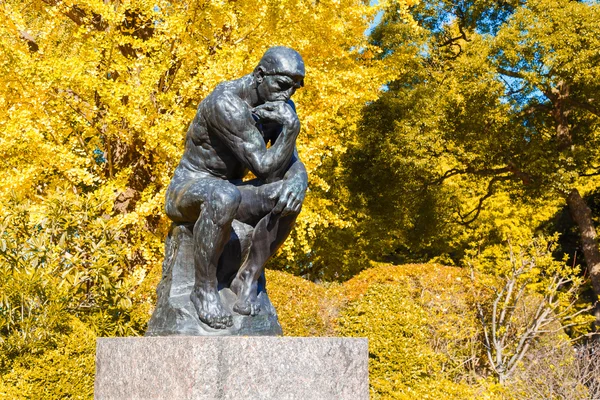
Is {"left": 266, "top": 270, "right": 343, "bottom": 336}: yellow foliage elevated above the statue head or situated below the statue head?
below

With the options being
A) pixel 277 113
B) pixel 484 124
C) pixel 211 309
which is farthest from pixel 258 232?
pixel 484 124

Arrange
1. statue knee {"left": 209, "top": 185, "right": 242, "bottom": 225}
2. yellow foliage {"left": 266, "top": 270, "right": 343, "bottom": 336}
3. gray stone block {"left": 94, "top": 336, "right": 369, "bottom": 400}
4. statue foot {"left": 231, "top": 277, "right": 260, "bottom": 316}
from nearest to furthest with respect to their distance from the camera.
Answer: gray stone block {"left": 94, "top": 336, "right": 369, "bottom": 400} → statue knee {"left": 209, "top": 185, "right": 242, "bottom": 225} → statue foot {"left": 231, "top": 277, "right": 260, "bottom": 316} → yellow foliage {"left": 266, "top": 270, "right": 343, "bottom": 336}

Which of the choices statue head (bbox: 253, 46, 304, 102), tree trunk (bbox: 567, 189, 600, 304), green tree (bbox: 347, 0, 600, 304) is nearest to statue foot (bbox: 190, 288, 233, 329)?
statue head (bbox: 253, 46, 304, 102)

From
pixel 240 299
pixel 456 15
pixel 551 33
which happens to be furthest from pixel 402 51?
pixel 240 299

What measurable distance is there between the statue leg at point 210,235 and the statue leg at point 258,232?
18cm

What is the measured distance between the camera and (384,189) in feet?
55.0

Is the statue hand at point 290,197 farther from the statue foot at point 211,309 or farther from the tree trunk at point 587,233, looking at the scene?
the tree trunk at point 587,233

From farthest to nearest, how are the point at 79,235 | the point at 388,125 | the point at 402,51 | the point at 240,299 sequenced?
the point at 388,125
the point at 402,51
the point at 79,235
the point at 240,299

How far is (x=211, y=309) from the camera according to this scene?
3.81 metres

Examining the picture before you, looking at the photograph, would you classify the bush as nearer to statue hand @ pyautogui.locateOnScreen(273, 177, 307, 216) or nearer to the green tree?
statue hand @ pyautogui.locateOnScreen(273, 177, 307, 216)

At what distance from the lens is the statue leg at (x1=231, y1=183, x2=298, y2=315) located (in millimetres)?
4008

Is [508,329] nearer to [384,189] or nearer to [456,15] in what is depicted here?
[384,189]

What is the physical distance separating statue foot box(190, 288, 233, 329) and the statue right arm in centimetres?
75

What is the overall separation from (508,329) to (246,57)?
5.35m
